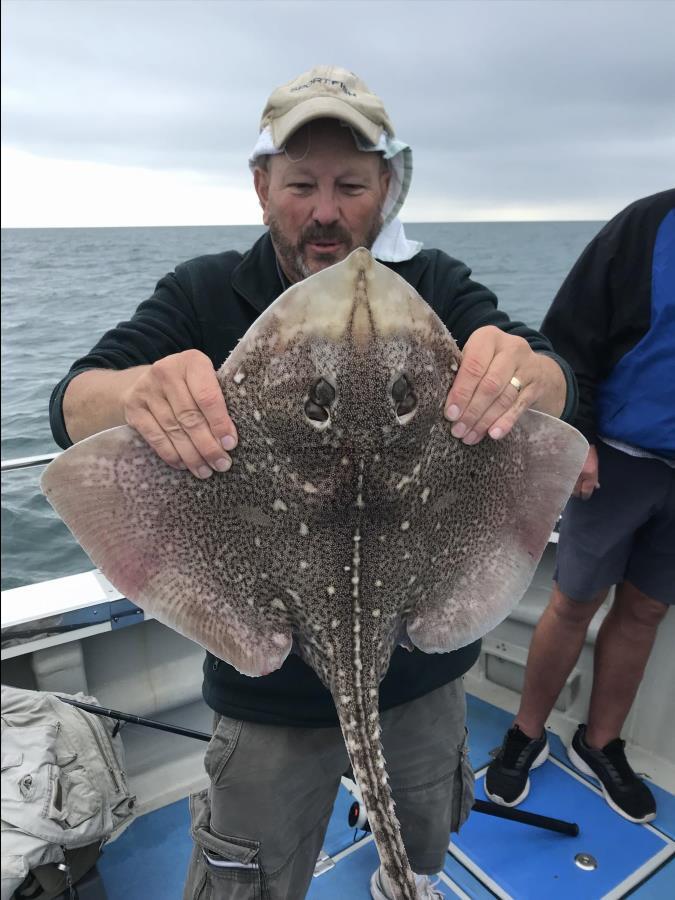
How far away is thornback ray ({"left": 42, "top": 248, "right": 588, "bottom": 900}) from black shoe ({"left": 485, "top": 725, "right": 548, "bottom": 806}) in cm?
202

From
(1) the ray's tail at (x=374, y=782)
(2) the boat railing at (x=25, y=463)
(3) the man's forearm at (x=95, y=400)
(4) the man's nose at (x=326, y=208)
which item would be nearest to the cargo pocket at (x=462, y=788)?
(1) the ray's tail at (x=374, y=782)

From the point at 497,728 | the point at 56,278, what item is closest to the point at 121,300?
the point at 56,278

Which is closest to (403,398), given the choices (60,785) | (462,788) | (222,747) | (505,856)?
(222,747)

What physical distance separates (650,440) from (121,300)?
78.5 ft

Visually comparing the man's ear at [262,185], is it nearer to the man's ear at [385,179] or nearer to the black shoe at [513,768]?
the man's ear at [385,179]

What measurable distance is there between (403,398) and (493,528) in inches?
19.1

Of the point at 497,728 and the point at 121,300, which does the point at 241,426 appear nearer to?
the point at 497,728

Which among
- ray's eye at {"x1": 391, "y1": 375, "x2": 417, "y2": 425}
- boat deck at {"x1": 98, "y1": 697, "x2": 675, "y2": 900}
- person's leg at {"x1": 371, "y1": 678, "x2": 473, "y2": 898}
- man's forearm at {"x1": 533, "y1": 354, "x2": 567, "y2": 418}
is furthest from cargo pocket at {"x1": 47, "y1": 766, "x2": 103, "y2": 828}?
man's forearm at {"x1": 533, "y1": 354, "x2": 567, "y2": 418}

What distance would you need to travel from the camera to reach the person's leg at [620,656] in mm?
2959

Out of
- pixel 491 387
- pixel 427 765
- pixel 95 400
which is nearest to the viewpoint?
pixel 491 387

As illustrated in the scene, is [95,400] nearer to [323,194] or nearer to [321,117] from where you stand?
[323,194]

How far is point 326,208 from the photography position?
1.72 m

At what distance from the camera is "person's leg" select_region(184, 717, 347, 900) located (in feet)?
6.00

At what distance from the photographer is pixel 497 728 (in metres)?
3.67
